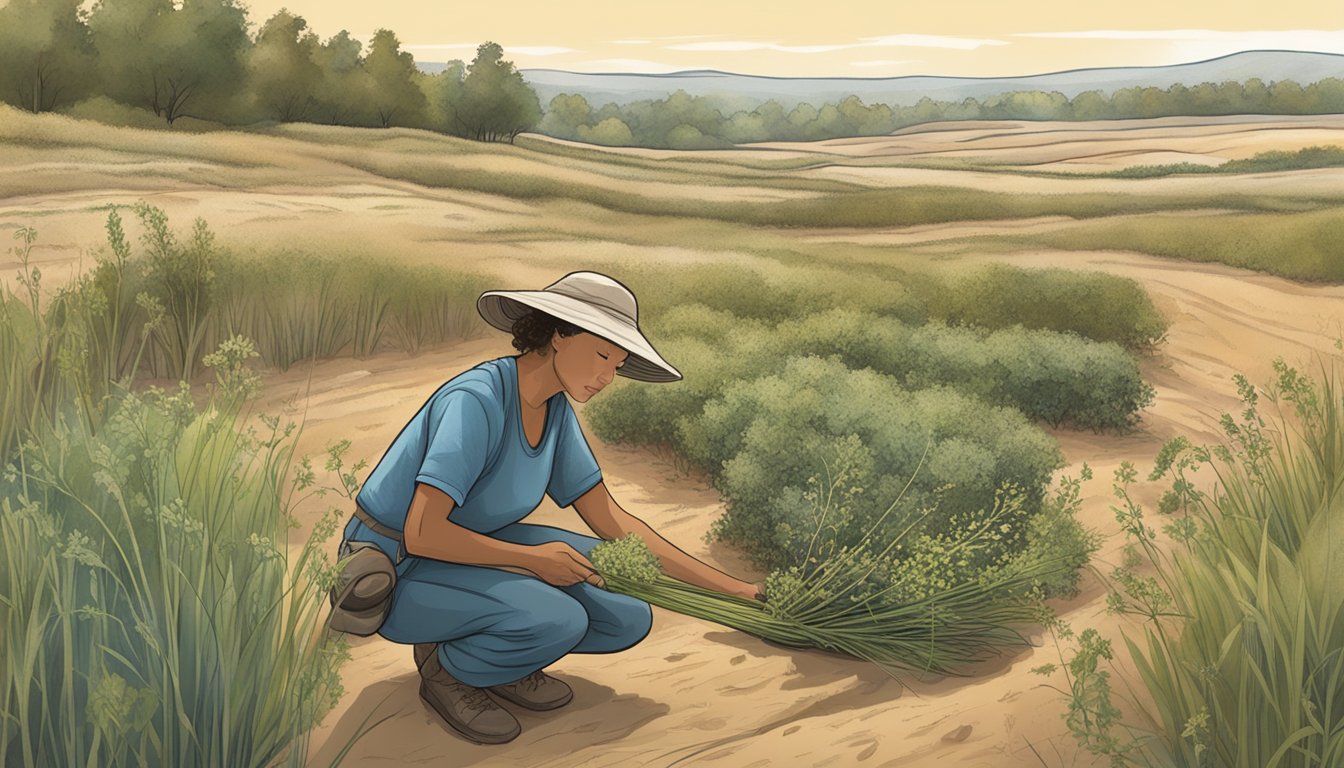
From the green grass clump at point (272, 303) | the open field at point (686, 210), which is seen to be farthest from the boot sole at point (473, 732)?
the green grass clump at point (272, 303)

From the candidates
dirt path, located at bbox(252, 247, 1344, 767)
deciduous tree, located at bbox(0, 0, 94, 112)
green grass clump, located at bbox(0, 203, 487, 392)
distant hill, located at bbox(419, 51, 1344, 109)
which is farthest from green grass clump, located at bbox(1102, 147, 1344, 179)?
deciduous tree, located at bbox(0, 0, 94, 112)

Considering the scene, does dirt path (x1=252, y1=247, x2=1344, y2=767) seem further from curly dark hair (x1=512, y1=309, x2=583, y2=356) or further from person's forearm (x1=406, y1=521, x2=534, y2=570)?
curly dark hair (x1=512, y1=309, x2=583, y2=356)

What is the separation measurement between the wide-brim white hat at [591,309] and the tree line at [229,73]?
2.52m

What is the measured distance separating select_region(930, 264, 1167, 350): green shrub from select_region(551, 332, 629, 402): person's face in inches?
134

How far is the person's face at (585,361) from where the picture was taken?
3268 mm

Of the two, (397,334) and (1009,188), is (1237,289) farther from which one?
(397,334)

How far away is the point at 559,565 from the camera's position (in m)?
3.28

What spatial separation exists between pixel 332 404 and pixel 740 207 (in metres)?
2.30

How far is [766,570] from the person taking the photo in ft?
15.1

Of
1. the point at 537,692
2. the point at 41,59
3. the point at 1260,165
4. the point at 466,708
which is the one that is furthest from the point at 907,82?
the point at 41,59

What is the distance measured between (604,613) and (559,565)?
37cm

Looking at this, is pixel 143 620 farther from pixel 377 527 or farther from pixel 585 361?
pixel 585 361

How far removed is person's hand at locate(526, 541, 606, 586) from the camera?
3252 mm

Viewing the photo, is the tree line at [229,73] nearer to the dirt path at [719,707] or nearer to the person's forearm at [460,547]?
the dirt path at [719,707]
